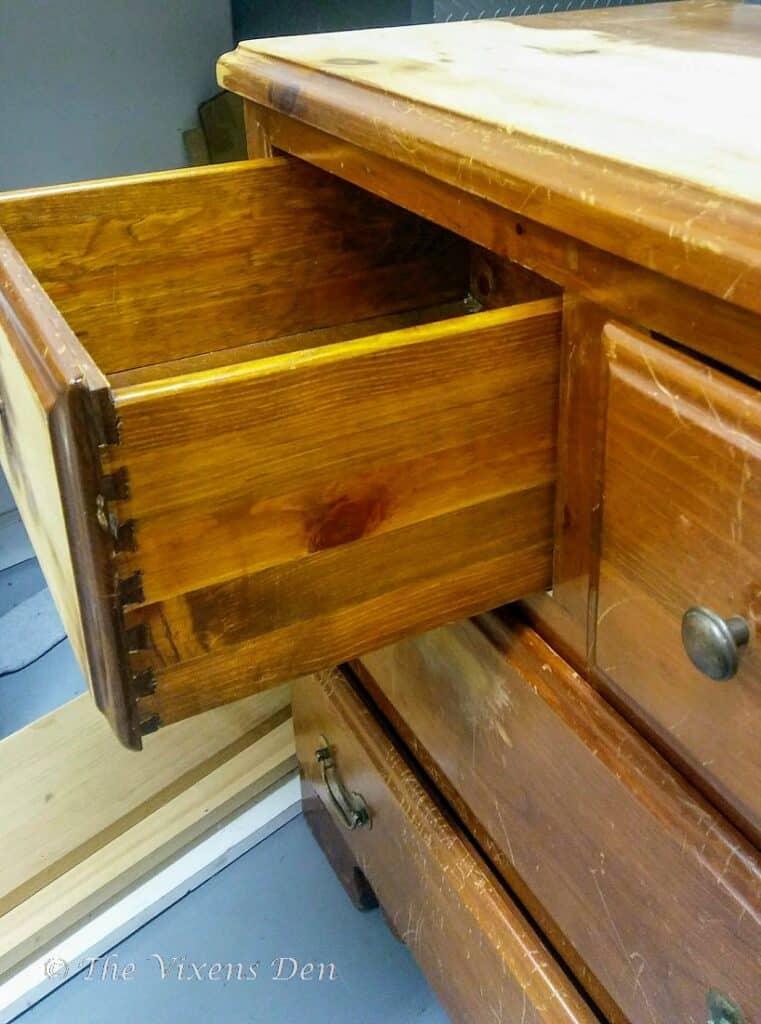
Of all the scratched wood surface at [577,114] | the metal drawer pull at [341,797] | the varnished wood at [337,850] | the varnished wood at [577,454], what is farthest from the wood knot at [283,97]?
the varnished wood at [337,850]

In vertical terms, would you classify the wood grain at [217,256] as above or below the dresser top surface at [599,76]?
below

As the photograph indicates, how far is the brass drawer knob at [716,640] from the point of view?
14.4 inches

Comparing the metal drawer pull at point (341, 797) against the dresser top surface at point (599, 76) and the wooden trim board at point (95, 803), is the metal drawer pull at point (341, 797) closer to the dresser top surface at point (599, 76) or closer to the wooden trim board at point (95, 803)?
the wooden trim board at point (95, 803)

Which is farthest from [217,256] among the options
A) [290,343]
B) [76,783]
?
[76,783]

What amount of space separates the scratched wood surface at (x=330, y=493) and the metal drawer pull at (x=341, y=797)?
39 cm

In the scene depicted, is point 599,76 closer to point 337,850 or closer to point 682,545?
point 682,545

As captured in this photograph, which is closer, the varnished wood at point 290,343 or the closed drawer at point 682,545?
the closed drawer at point 682,545

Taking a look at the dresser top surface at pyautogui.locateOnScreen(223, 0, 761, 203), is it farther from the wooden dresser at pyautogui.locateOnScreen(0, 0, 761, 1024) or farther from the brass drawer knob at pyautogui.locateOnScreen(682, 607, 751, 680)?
→ the brass drawer knob at pyautogui.locateOnScreen(682, 607, 751, 680)

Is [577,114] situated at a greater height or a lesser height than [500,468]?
greater

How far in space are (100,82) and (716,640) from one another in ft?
3.64

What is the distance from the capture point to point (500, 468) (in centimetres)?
46

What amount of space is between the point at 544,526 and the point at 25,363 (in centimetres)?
26

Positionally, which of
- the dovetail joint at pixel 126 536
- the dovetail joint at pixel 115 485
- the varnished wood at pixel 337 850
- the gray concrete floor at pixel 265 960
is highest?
the dovetail joint at pixel 115 485

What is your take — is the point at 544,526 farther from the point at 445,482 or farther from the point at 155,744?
the point at 155,744
